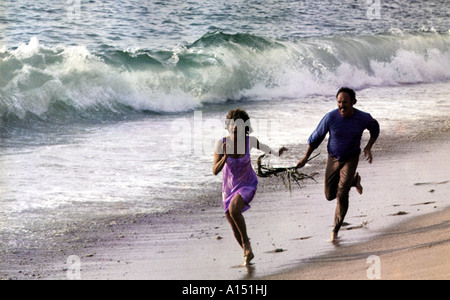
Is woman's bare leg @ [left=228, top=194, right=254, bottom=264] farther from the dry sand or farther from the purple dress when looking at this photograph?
the dry sand

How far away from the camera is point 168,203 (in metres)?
8.07

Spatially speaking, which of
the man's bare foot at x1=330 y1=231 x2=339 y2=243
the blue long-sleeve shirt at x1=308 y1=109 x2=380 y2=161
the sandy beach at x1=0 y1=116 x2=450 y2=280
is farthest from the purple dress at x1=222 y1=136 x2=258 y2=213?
the man's bare foot at x1=330 y1=231 x2=339 y2=243

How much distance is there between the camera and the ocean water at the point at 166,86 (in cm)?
882

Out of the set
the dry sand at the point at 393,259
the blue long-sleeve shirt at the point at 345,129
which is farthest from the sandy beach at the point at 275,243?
the blue long-sleeve shirt at the point at 345,129

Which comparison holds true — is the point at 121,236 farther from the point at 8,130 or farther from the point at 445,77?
the point at 445,77

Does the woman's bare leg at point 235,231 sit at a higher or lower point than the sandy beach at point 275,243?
higher

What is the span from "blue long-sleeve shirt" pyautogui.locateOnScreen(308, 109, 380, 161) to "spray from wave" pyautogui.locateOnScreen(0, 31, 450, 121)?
7.83 meters

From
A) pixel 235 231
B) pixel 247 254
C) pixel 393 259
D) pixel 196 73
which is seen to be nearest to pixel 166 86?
pixel 196 73

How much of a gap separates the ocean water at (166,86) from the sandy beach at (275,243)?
20.5 inches

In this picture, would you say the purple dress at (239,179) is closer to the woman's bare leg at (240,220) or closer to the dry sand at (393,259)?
the woman's bare leg at (240,220)

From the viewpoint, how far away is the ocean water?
8.82m
